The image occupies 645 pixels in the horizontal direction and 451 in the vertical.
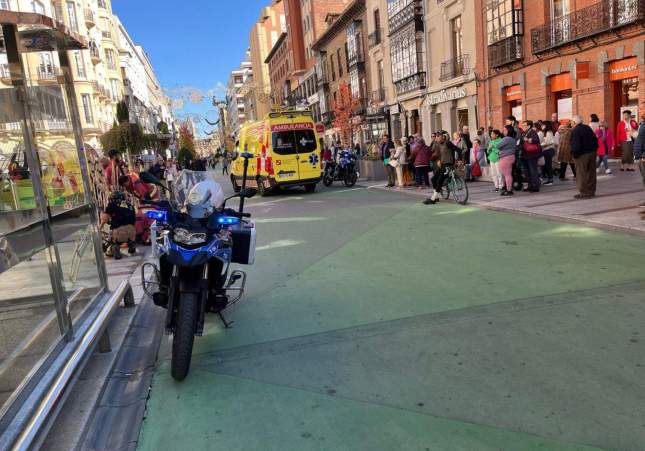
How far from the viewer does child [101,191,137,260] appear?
8.74 m

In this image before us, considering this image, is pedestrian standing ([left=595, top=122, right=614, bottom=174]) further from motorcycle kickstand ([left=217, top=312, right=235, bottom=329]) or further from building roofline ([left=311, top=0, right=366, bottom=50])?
building roofline ([left=311, top=0, right=366, bottom=50])

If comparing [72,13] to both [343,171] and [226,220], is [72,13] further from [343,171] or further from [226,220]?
[226,220]

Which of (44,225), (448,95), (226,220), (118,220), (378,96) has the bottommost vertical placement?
(118,220)

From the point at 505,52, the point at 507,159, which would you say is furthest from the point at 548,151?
the point at 505,52

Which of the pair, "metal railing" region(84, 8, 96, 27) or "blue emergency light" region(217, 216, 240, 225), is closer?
"blue emergency light" region(217, 216, 240, 225)

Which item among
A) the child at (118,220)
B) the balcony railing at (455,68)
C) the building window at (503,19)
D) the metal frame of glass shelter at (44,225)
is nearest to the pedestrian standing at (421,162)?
the building window at (503,19)

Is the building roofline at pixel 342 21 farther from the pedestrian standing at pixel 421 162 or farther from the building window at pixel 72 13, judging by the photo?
the pedestrian standing at pixel 421 162

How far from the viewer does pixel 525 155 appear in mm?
12508

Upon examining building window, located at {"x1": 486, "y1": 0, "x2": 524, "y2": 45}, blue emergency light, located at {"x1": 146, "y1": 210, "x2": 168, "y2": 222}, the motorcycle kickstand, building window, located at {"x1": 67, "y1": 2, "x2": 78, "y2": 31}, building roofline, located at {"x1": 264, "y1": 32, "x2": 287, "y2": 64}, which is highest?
building roofline, located at {"x1": 264, "y1": 32, "x2": 287, "y2": 64}

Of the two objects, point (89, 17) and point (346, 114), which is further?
point (89, 17)

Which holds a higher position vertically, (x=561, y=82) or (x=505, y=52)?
(x=505, y=52)

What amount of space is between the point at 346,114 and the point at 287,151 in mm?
18912

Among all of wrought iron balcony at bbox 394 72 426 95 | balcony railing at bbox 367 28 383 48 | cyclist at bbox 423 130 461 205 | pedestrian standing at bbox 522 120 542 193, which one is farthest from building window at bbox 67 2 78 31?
pedestrian standing at bbox 522 120 542 193

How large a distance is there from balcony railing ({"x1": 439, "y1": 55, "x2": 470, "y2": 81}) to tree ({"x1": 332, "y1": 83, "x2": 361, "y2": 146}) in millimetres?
7869
